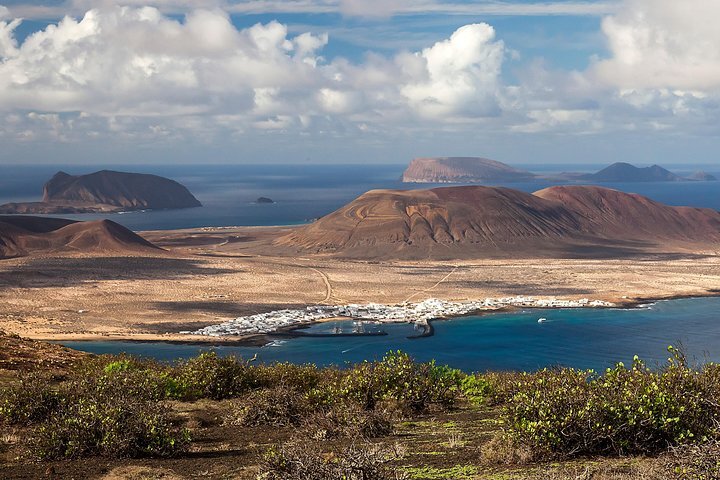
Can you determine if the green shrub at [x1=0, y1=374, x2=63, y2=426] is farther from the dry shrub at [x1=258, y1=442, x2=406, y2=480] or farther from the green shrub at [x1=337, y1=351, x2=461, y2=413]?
the dry shrub at [x1=258, y1=442, x2=406, y2=480]

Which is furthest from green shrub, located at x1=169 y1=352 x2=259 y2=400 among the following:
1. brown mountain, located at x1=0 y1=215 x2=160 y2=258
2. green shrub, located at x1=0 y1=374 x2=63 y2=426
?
brown mountain, located at x1=0 y1=215 x2=160 y2=258

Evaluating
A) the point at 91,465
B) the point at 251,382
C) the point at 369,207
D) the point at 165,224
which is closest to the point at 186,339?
the point at 251,382

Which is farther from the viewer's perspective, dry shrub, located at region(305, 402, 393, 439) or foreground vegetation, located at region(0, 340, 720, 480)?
dry shrub, located at region(305, 402, 393, 439)

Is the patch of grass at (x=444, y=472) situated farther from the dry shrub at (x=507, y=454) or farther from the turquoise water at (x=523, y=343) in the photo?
the turquoise water at (x=523, y=343)

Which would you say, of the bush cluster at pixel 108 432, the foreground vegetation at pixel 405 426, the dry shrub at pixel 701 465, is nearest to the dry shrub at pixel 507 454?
the foreground vegetation at pixel 405 426

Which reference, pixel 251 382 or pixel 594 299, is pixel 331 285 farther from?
pixel 251 382

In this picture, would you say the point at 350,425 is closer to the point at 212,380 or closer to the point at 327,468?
the point at 327,468

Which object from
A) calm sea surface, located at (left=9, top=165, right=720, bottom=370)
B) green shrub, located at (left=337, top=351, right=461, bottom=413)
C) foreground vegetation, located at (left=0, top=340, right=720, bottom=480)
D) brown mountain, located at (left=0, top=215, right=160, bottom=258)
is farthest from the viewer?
brown mountain, located at (left=0, top=215, right=160, bottom=258)

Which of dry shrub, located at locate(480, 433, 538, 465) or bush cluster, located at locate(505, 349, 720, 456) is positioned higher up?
bush cluster, located at locate(505, 349, 720, 456)
